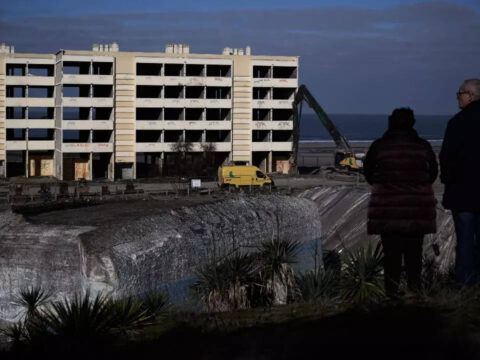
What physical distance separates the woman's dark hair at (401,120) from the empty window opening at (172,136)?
3655 inches

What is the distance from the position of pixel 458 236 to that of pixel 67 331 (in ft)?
15.8

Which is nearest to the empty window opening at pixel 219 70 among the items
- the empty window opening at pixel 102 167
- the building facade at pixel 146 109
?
the building facade at pixel 146 109

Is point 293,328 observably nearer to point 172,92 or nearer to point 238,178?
point 238,178

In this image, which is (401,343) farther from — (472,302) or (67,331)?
(67,331)

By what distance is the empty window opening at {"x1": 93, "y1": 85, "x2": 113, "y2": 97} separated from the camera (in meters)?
99.8

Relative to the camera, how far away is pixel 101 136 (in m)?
101

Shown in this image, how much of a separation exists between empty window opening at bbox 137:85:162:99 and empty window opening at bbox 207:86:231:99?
661 cm

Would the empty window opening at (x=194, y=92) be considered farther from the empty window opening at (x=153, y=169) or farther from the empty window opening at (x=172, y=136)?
the empty window opening at (x=153, y=169)

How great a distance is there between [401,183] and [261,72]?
98452 millimetres

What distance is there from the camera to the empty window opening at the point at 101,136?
99.4m

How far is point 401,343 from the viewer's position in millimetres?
8039

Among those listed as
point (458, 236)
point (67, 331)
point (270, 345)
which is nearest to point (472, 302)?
point (458, 236)

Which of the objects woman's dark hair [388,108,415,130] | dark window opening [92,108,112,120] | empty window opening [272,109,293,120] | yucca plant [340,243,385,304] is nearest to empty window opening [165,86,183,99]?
dark window opening [92,108,112,120]

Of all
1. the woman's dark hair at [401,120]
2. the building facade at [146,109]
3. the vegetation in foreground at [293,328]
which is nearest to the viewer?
the vegetation in foreground at [293,328]
